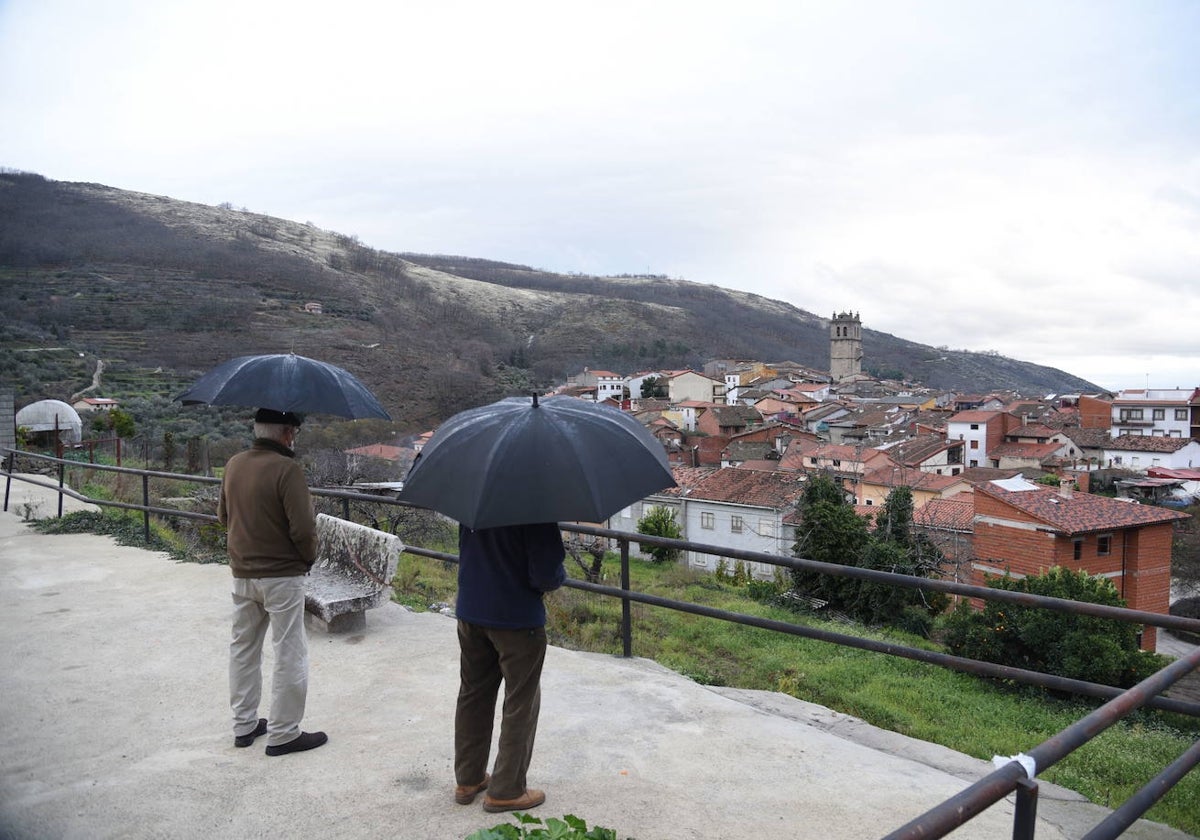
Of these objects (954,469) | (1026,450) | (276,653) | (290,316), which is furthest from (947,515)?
(290,316)

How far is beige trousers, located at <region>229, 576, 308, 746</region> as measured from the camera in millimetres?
3867

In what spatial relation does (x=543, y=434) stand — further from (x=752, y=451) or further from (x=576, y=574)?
(x=752, y=451)

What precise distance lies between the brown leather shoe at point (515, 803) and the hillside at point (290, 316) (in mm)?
12561

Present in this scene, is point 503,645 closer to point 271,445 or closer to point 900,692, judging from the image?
point 271,445

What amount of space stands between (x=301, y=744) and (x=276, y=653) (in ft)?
1.60

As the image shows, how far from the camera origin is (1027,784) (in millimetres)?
1734

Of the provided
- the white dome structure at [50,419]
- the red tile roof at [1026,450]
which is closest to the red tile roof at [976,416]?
the red tile roof at [1026,450]

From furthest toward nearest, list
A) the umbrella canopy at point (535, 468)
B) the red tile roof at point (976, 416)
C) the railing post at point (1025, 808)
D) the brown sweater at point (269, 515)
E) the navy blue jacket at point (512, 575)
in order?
the red tile roof at point (976, 416), the brown sweater at point (269, 515), the navy blue jacket at point (512, 575), the umbrella canopy at point (535, 468), the railing post at point (1025, 808)

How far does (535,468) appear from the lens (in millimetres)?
2820

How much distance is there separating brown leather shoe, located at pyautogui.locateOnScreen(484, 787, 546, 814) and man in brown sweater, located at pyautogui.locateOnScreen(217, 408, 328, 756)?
1.22 m

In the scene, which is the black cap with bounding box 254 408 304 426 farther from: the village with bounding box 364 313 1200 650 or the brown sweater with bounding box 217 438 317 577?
the village with bounding box 364 313 1200 650

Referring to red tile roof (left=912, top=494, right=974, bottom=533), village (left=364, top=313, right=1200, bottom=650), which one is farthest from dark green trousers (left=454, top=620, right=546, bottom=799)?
red tile roof (left=912, top=494, right=974, bottom=533)

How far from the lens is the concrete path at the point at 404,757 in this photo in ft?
10.7

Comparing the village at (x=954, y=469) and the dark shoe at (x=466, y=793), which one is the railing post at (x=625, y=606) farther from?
the village at (x=954, y=469)
